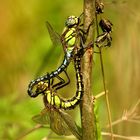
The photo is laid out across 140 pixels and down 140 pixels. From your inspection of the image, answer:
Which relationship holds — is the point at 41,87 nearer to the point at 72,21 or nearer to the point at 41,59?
the point at 72,21

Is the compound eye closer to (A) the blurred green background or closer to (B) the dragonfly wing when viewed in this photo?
(B) the dragonfly wing

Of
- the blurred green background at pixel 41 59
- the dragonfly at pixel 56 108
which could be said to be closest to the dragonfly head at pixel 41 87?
the dragonfly at pixel 56 108

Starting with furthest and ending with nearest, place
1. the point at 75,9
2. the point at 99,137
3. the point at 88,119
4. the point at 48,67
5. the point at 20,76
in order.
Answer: the point at 75,9
the point at 20,76
the point at 48,67
the point at 99,137
the point at 88,119

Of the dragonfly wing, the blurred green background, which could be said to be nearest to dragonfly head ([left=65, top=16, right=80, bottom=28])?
the blurred green background

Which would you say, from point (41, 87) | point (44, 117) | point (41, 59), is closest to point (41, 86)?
point (41, 87)

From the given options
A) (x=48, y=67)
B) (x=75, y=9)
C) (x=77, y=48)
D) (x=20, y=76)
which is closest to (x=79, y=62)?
(x=77, y=48)

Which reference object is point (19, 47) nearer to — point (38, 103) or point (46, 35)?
point (46, 35)

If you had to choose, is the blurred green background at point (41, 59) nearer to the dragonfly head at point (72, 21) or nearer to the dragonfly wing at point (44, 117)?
the dragonfly head at point (72, 21)
